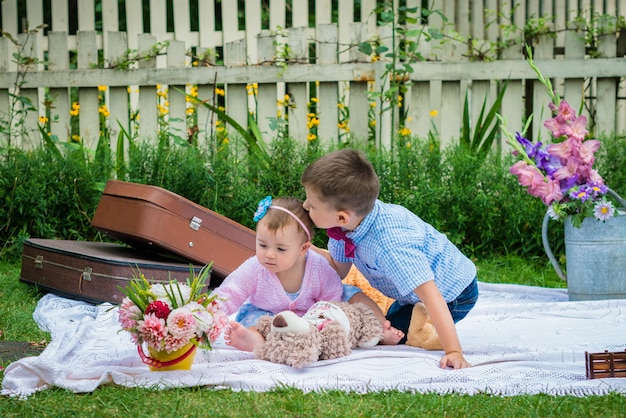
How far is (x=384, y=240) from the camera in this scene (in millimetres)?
3299

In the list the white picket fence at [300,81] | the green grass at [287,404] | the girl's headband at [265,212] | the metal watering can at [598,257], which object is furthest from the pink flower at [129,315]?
the white picket fence at [300,81]

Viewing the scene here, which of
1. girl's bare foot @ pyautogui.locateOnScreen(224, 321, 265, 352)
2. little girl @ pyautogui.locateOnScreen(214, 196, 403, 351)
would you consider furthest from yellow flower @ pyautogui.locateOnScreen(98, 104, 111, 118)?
girl's bare foot @ pyautogui.locateOnScreen(224, 321, 265, 352)

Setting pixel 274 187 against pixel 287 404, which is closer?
pixel 287 404

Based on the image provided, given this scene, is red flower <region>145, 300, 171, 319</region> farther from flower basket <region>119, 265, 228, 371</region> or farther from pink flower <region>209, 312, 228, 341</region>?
pink flower <region>209, 312, 228, 341</region>

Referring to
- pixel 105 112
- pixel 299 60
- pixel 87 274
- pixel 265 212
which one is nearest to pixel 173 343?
pixel 265 212

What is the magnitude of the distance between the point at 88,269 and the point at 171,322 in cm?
160

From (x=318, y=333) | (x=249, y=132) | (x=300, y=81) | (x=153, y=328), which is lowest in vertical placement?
(x=318, y=333)

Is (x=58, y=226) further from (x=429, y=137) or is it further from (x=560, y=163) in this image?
(x=560, y=163)

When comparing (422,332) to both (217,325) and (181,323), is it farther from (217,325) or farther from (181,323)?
(181,323)

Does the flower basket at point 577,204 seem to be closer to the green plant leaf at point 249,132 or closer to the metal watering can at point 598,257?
the metal watering can at point 598,257

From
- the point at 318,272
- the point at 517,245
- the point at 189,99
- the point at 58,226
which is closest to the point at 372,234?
the point at 318,272

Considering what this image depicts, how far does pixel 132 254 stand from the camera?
472 centimetres

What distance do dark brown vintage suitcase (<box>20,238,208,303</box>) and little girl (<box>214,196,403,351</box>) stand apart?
791 millimetres

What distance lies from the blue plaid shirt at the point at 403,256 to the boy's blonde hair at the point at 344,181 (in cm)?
10
